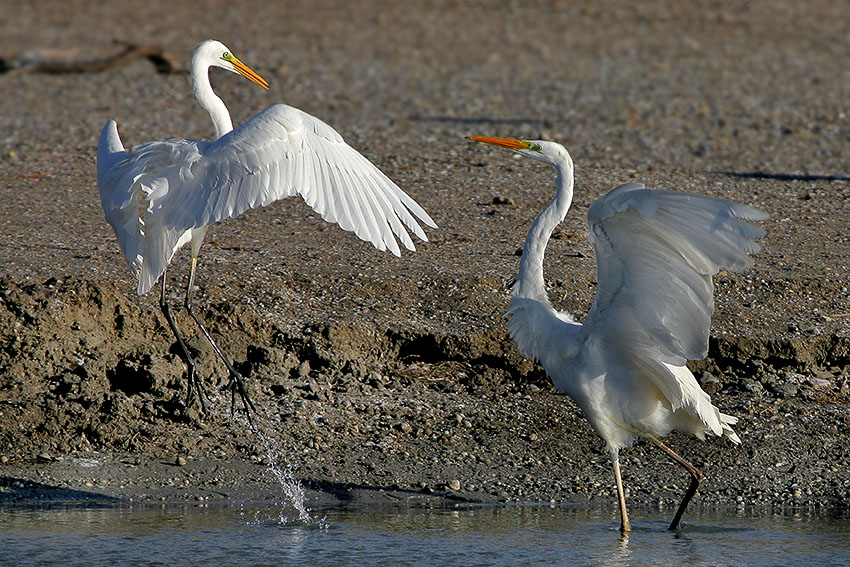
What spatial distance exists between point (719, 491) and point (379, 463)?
1868 mm

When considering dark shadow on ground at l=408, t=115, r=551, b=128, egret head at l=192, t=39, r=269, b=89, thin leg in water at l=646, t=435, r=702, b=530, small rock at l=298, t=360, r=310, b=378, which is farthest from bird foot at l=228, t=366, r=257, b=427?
dark shadow on ground at l=408, t=115, r=551, b=128

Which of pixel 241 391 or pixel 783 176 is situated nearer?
pixel 241 391

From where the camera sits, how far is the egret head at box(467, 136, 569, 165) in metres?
6.67

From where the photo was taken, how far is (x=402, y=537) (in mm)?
6035

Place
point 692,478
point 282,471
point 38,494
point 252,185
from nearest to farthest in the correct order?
point 252,185 → point 692,478 → point 38,494 → point 282,471

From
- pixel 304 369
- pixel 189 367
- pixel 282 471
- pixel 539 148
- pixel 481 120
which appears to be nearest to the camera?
pixel 539 148

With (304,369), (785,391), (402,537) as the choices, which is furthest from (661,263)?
(304,369)

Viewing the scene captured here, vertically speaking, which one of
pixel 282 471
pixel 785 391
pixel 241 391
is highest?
pixel 785 391

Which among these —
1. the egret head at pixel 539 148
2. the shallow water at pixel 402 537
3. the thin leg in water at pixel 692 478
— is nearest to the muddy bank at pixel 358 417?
the shallow water at pixel 402 537

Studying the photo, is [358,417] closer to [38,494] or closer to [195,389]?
[195,389]

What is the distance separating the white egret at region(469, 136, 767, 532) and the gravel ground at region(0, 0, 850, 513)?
63 centimetres

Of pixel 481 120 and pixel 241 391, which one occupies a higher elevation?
pixel 481 120

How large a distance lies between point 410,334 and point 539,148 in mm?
1512

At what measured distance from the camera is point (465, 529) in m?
6.17
